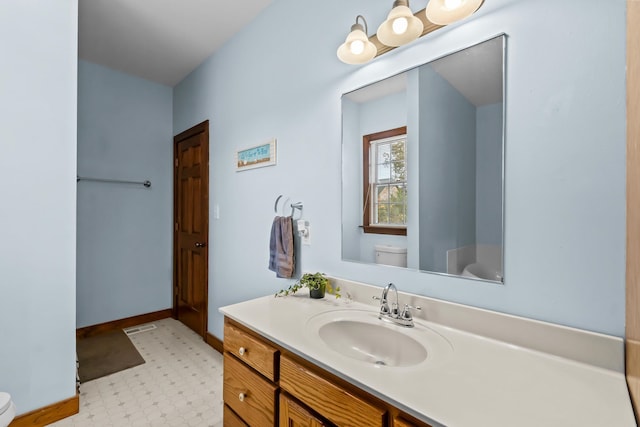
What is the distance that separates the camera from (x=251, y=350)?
1.19 m

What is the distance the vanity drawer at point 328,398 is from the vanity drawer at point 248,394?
115mm

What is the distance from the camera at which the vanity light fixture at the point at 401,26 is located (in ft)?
3.78

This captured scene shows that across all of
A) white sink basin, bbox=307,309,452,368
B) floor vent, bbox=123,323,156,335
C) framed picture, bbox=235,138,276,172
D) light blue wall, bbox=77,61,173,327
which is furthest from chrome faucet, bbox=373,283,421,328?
A: light blue wall, bbox=77,61,173,327

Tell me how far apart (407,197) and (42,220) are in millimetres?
2034

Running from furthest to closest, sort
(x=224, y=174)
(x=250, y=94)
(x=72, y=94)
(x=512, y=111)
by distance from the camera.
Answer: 1. (x=224, y=174)
2. (x=250, y=94)
3. (x=72, y=94)
4. (x=512, y=111)

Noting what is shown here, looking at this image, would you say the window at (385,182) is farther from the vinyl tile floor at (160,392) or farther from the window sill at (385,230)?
the vinyl tile floor at (160,392)

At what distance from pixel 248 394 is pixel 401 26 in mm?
1580

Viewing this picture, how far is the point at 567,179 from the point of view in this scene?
3.02ft

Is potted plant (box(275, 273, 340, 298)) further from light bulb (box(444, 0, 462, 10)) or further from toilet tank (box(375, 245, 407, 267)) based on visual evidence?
light bulb (box(444, 0, 462, 10))

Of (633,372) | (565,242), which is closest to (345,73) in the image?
(565,242)

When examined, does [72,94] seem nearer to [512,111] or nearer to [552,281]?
[512,111]

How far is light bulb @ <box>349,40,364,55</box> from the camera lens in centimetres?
134

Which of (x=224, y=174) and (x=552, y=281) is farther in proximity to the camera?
(x=224, y=174)

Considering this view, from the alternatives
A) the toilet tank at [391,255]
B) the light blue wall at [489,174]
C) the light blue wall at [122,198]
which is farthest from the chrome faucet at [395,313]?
the light blue wall at [122,198]
